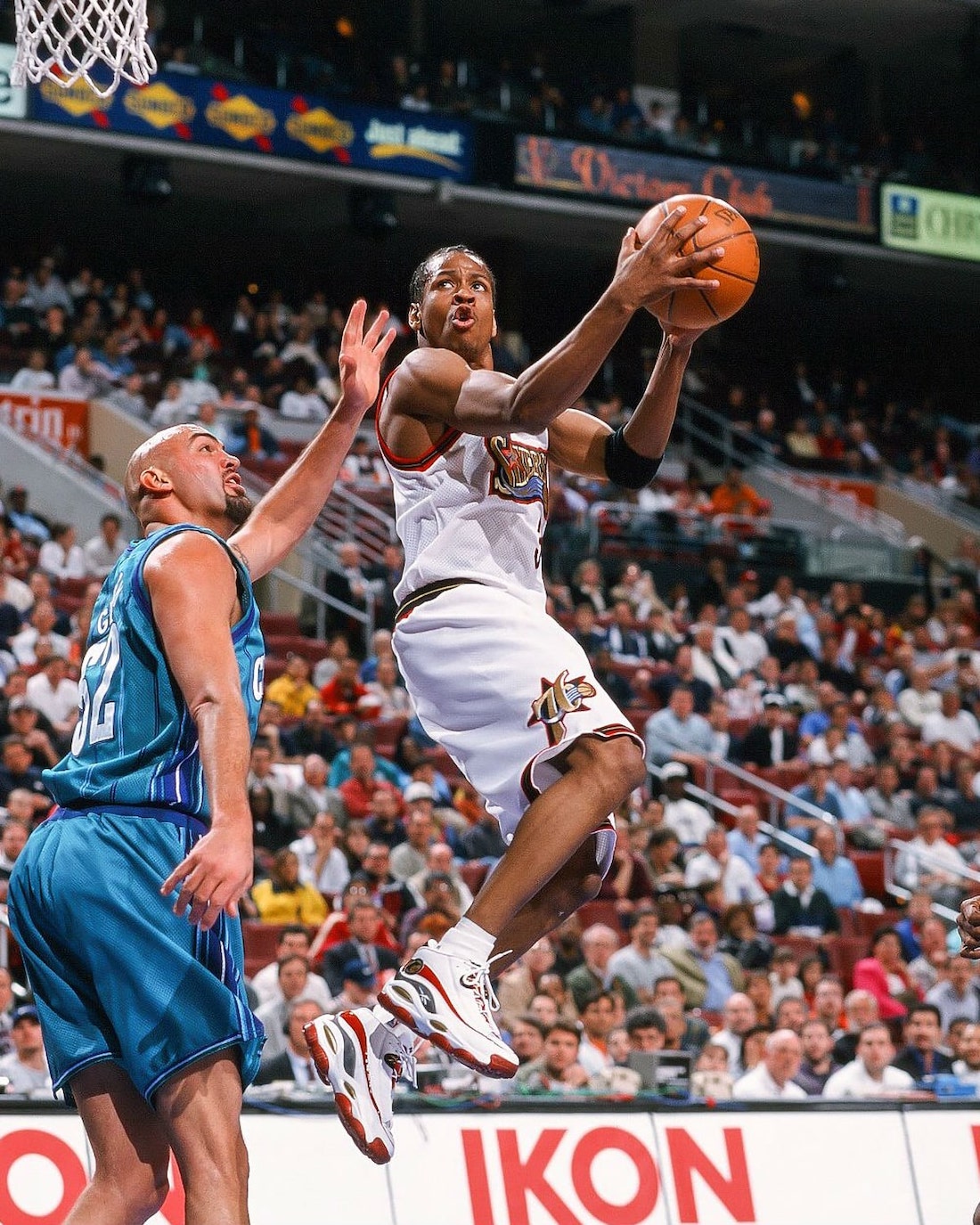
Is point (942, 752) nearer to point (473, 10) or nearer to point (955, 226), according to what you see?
point (955, 226)

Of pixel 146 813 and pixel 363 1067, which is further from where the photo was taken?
pixel 363 1067

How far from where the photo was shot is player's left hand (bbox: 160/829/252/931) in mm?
3773

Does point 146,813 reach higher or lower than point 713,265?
lower

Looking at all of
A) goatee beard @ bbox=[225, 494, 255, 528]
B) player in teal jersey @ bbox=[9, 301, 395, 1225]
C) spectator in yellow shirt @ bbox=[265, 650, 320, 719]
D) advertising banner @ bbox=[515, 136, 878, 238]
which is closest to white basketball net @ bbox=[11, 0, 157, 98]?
goatee beard @ bbox=[225, 494, 255, 528]

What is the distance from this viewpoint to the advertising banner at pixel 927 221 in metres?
24.5

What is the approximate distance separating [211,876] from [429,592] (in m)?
1.48

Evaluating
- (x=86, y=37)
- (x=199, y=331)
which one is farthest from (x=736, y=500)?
(x=86, y=37)

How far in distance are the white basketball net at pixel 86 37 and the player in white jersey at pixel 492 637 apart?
4.17 feet

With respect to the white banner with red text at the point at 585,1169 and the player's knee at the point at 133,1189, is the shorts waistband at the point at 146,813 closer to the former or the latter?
the player's knee at the point at 133,1189

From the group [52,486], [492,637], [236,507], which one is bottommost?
[492,637]

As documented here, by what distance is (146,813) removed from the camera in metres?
4.09

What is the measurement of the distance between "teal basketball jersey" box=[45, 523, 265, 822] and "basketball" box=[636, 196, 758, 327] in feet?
4.18

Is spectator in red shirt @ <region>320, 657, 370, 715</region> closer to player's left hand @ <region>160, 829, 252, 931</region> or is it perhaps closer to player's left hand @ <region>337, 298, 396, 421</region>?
player's left hand @ <region>337, 298, 396, 421</region>

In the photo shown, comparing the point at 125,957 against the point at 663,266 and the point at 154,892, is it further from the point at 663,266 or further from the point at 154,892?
the point at 663,266
